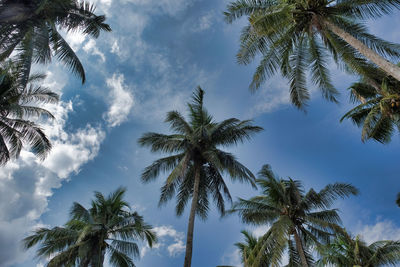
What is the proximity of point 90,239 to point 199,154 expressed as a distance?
314 inches

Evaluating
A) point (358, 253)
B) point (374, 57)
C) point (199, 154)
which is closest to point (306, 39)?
point (374, 57)

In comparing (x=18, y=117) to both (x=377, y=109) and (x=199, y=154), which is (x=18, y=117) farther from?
(x=377, y=109)

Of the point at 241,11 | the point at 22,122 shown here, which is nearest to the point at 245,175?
the point at 241,11

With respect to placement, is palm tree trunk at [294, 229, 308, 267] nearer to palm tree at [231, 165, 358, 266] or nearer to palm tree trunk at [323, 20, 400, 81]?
palm tree at [231, 165, 358, 266]

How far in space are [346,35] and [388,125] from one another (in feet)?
31.8

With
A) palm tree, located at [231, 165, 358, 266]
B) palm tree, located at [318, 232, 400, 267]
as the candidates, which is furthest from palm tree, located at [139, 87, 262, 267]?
palm tree, located at [318, 232, 400, 267]

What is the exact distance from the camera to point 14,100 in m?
12.7

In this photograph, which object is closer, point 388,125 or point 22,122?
point 22,122

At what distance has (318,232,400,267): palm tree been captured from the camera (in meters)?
12.7

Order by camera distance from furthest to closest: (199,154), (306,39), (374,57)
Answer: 1. (199,154)
2. (306,39)
3. (374,57)

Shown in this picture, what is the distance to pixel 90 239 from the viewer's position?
14.2 m

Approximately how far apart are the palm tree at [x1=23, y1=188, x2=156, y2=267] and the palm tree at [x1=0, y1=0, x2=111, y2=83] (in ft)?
27.6

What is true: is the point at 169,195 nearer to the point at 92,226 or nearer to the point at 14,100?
the point at 92,226

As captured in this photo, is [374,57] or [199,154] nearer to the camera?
[374,57]
